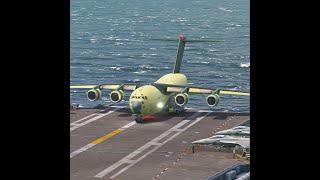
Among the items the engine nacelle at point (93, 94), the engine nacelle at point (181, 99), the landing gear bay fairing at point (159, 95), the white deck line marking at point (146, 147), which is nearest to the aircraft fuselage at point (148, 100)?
the landing gear bay fairing at point (159, 95)

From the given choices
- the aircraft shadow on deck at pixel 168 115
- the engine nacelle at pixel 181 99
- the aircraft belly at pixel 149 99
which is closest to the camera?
the aircraft belly at pixel 149 99

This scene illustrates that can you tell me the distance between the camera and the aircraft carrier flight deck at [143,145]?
53.1m

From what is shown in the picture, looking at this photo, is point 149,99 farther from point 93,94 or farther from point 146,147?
point 93,94

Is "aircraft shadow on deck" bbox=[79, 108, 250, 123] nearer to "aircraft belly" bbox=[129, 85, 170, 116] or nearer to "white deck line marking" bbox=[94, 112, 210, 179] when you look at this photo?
→ "white deck line marking" bbox=[94, 112, 210, 179]

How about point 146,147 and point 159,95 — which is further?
point 159,95

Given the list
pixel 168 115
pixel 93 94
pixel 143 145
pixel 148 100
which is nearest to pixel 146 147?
pixel 143 145

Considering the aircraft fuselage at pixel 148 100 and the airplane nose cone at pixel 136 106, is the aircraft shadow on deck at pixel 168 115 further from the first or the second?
the airplane nose cone at pixel 136 106

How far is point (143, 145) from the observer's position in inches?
2542

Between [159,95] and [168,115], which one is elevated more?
[159,95]

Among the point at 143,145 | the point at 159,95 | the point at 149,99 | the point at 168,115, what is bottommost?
the point at 143,145
